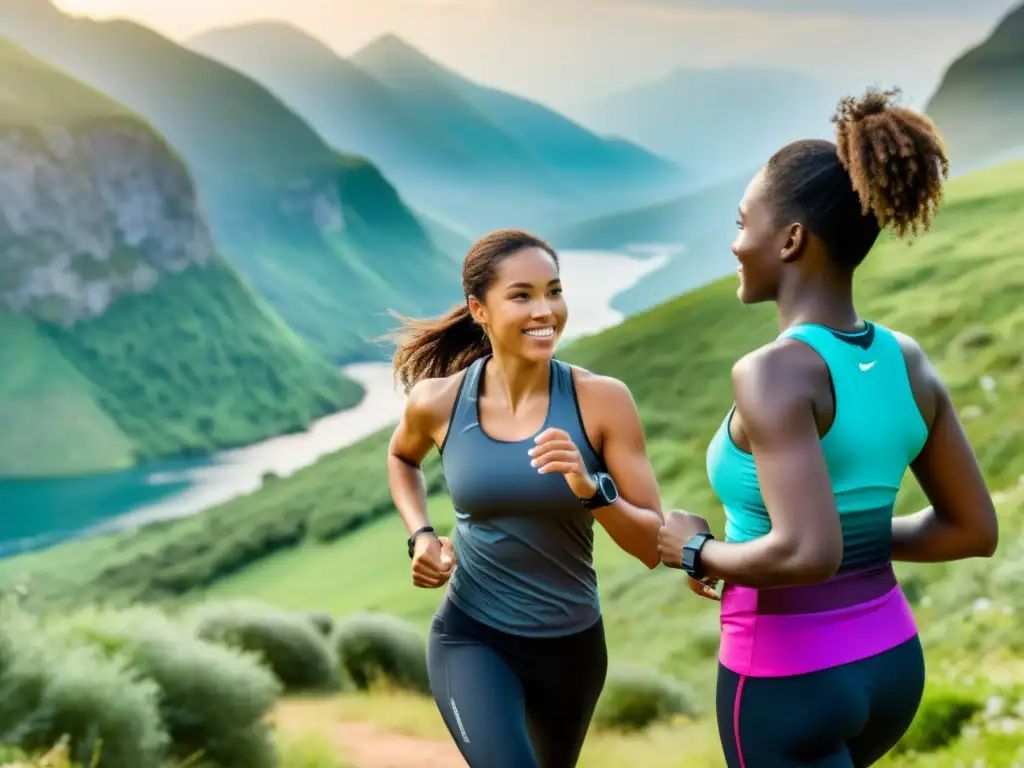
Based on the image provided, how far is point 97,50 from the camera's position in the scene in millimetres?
27719

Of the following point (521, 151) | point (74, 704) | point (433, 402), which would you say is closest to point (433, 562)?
point (433, 402)

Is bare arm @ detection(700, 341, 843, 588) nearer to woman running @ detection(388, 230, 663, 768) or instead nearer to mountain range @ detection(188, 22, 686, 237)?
woman running @ detection(388, 230, 663, 768)

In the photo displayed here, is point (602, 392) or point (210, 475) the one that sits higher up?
point (602, 392)

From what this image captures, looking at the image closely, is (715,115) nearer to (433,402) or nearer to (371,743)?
(371,743)

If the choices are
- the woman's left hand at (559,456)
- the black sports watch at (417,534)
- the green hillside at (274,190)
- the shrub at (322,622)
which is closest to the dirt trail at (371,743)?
the shrub at (322,622)

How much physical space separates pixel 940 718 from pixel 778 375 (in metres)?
3.63

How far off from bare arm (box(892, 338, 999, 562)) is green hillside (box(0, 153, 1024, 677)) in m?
5.46

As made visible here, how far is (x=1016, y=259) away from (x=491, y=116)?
43.8 feet

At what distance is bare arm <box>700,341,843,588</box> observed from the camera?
2018 millimetres

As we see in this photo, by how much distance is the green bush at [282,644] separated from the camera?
8.24 meters

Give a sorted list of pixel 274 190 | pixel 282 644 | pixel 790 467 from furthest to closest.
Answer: pixel 274 190 → pixel 282 644 → pixel 790 467

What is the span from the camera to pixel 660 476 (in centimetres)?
1339

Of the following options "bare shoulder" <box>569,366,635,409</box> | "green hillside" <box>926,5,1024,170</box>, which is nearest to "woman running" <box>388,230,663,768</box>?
"bare shoulder" <box>569,366,635,409</box>

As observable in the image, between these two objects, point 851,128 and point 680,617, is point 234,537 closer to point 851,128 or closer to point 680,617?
point 680,617
